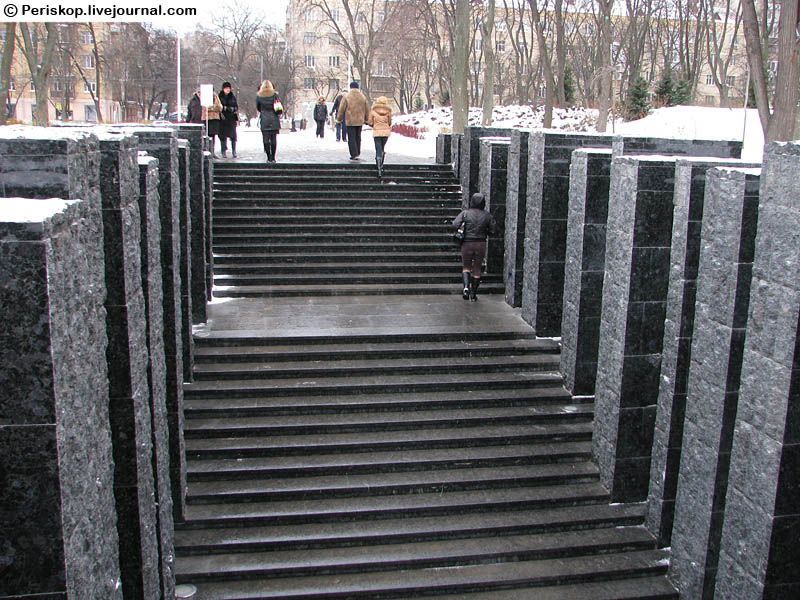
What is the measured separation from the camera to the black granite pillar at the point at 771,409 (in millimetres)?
5684

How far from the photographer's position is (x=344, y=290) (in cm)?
1227

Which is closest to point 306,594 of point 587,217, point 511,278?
point 587,217

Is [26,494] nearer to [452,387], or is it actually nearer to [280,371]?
[280,371]

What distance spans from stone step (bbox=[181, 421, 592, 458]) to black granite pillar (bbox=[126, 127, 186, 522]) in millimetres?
956

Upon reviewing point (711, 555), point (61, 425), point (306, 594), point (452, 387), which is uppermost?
point (61, 425)

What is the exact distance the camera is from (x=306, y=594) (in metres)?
6.99

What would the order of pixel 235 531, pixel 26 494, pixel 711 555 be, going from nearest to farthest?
pixel 26 494 < pixel 711 555 < pixel 235 531

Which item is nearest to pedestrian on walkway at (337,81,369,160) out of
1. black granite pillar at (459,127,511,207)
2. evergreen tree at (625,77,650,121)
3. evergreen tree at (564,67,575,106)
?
black granite pillar at (459,127,511,207)

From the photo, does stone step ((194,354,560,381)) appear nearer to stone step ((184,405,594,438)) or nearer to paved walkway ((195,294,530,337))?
paved walkway ((195,294,530,337))

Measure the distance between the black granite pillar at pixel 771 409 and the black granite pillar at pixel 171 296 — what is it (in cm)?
514

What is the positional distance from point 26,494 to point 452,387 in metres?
6.57

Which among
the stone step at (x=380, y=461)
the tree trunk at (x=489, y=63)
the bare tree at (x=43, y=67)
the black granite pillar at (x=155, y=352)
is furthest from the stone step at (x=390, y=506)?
the tree trunk at (x=489, y=63)

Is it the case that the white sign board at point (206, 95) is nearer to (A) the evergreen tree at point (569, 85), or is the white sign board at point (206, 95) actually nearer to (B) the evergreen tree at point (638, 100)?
(B) the evergreen tree at point (638, 100)

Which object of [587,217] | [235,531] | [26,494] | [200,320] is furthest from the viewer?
[200,320]
